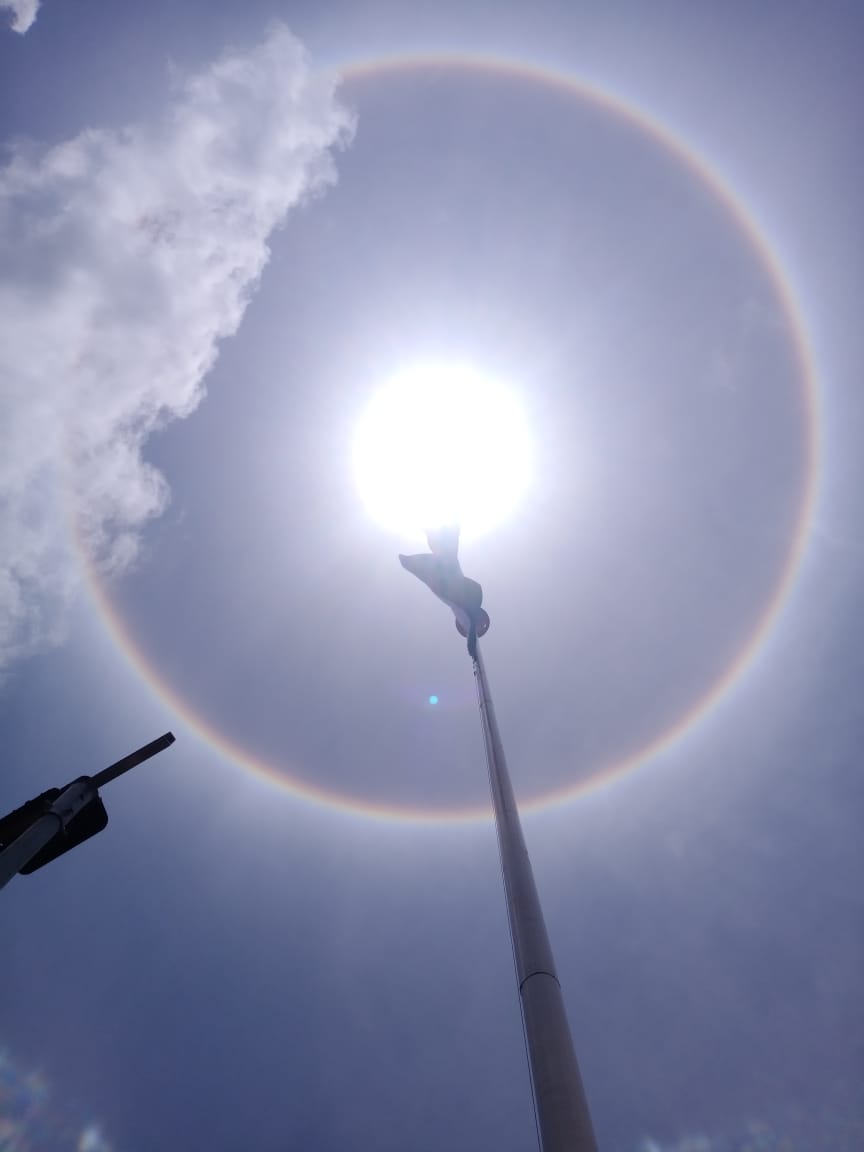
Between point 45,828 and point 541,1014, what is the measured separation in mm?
12590

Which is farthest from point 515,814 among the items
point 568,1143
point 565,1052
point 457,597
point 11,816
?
point 11,816

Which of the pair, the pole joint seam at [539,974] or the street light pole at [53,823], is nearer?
the pole joint seam at [539,974]

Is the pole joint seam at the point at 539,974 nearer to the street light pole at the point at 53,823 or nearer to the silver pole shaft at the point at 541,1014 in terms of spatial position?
the silver pole shaft at the point at 541,1014

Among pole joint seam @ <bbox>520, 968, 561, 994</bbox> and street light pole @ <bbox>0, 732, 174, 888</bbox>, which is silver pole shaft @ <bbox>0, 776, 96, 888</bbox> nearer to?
street light pole @ <bbox>0, 732, 174, 888</bbox>

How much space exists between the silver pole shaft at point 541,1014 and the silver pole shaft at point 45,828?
10262mm

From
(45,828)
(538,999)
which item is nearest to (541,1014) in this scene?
(538,999)

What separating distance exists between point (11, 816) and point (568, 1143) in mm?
15704

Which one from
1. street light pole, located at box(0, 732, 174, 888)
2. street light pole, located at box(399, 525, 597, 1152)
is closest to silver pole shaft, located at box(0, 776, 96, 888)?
street light pole, located at box(0, 732, 174, 888)

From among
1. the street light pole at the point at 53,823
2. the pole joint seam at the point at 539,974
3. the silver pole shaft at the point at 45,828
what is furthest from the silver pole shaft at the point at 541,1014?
the street light pole at the point at 53,823

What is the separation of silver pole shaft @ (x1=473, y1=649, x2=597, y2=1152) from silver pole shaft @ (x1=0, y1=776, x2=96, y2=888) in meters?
10.3

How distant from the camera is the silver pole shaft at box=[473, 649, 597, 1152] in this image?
8.54 metres

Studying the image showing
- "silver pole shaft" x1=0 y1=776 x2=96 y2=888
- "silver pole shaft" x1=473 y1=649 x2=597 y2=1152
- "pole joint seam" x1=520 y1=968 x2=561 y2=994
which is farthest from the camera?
"silver pole shaft" x1=0 y1=776 x2=96 y2=888

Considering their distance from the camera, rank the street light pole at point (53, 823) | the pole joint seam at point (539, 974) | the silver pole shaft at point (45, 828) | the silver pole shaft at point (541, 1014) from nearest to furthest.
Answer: the silver pole shaft at point (541, 1014) < the pole joint seam at point (539, 974) < the silver pole shaft at point (45, 828) < the street light pole at point (53, 823)

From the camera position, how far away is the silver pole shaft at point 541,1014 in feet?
28.0
